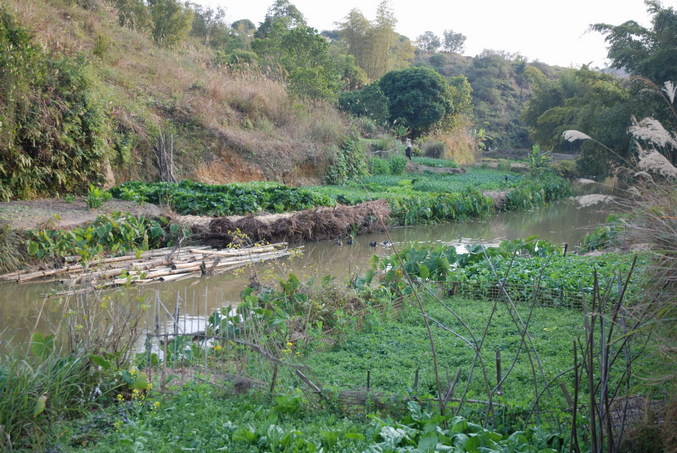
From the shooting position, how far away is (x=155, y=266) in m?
8.15

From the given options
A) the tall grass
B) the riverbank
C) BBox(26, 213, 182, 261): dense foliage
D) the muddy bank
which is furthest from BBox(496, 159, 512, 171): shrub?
the tall grass

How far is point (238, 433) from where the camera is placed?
286 cm

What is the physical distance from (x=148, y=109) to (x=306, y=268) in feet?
28.0

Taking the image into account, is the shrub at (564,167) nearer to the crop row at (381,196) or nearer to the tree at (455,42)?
the crop row at (381,196)

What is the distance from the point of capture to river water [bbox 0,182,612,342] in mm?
6316

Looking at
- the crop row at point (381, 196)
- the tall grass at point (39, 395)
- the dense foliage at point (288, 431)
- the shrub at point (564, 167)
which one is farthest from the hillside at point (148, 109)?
the shrub at point (564, 167)

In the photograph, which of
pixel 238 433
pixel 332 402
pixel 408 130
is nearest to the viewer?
pixel 238 433

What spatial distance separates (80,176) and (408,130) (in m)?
20.1

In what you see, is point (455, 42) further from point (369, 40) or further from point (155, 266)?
point (155, 266)

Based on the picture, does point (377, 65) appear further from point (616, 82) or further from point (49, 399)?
point (49, 399)

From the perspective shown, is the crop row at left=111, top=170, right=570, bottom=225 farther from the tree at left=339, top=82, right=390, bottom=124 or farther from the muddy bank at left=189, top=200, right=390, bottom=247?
the tree at left=339, top=82, right=390, bottom=124

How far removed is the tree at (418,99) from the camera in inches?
1125

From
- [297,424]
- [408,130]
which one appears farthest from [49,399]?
[408,130]

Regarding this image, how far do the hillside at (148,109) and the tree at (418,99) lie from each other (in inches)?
360
